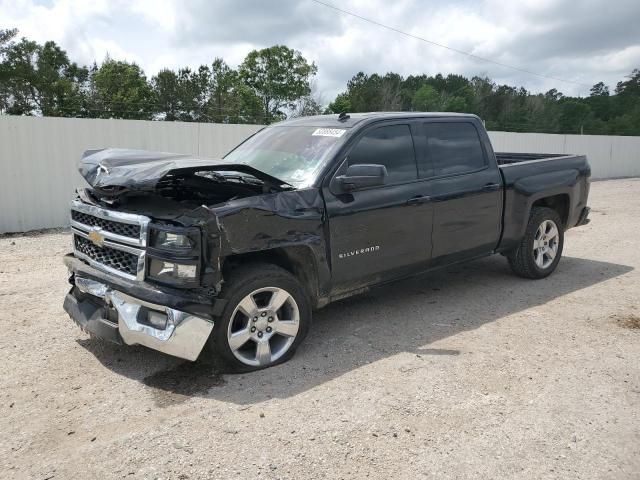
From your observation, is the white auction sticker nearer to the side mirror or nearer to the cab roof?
the cab roof

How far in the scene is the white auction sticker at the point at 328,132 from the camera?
4.60m

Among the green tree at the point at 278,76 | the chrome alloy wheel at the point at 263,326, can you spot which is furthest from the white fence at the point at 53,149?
the green tree at the point at 278,76

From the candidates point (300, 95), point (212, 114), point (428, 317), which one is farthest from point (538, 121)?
point (428, 317)

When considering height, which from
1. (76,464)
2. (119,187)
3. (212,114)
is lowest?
(76,464)

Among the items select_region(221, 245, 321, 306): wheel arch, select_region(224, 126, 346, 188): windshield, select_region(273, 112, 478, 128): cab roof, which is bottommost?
select_region(221, 245, 321, 306): wheel arch

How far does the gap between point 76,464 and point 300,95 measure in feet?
226

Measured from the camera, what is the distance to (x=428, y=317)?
5.09 metres

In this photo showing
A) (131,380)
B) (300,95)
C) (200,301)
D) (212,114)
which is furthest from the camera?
(300,95)

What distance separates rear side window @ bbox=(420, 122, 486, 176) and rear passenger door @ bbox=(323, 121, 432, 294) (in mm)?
230

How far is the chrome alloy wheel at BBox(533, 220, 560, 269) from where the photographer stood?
6.27 meters

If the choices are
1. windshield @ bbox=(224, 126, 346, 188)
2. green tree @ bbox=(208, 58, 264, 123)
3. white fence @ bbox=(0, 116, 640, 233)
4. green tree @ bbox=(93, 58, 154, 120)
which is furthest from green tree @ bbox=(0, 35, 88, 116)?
windshield @ bbox=(224, 126, 346, 188)

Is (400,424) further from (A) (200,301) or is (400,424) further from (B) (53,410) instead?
(B) (53,410)

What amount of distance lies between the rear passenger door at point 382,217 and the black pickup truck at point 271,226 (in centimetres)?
1

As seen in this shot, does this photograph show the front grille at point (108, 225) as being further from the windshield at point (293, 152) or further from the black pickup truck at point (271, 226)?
the windshield at point (293, 152)
